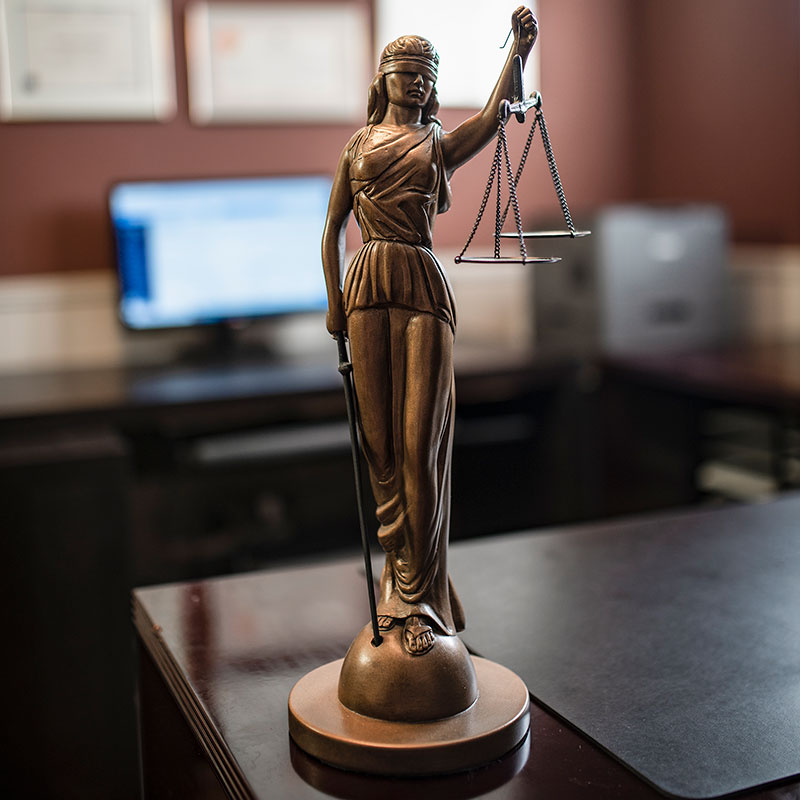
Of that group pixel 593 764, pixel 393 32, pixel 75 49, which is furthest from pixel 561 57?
pixel 593 764

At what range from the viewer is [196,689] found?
86cm

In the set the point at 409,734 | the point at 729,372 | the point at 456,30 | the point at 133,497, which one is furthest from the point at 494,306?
the point at 409,734

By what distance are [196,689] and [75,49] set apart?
2.71 metres

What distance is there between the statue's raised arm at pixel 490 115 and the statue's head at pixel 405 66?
33 mm

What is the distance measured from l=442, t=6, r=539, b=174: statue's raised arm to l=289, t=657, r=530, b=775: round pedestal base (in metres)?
0.38

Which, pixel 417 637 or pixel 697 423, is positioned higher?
pixel 417 637

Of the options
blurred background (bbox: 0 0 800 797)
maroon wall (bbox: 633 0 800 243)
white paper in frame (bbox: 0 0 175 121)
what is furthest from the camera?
maroon wall (bbox: 633 0 800 243)

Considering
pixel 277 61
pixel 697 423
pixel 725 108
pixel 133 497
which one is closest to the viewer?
pixel 133 497

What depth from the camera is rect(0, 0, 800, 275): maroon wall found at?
10.4 ft

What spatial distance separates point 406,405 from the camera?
729mm

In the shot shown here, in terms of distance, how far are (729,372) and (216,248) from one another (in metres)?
1.47

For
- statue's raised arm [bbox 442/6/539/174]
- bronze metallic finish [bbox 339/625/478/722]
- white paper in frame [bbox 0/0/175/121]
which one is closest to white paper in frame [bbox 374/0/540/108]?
white paper in frame [bbox 0/0/175/121]

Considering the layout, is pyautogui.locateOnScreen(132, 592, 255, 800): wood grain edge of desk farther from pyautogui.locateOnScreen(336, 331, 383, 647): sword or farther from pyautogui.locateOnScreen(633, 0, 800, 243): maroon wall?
pyautogui.locateOnScreen(633, 0, 800, 243): maroon wall

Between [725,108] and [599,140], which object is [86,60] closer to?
[599,140]
